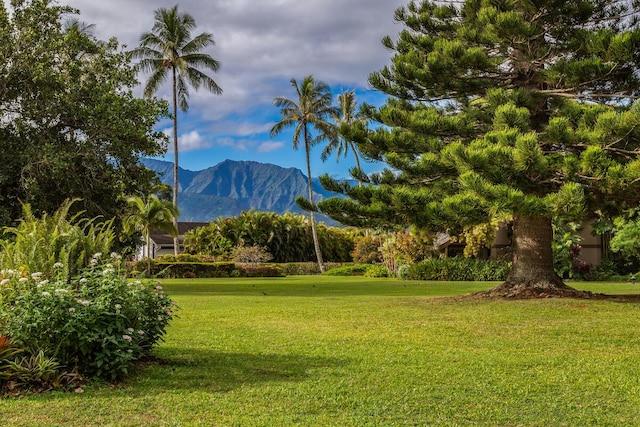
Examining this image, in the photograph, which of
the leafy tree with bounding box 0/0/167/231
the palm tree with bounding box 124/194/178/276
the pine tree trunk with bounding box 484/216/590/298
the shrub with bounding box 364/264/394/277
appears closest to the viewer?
the pine tree trunk with bounding box 484/216/590/298

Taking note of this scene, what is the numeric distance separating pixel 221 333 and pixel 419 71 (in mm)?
7366

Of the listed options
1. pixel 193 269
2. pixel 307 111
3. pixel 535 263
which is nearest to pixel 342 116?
pixel 307 111

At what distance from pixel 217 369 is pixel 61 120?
15.0 meters

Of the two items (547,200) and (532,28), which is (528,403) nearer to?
(547,200)

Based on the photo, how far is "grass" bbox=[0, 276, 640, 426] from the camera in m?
4.73

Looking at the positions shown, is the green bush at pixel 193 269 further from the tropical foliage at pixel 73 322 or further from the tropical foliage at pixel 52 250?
the tropical foliage at pixel 73 322

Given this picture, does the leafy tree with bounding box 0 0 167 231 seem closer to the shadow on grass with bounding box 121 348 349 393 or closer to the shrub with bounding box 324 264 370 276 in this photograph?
the shadow on grass with bounding box 121 348 349 393

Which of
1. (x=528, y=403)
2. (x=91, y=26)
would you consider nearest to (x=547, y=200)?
(x=528, y=403)

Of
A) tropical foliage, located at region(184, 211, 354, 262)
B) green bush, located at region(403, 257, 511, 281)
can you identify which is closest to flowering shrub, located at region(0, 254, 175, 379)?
green bush, located at region(403, 257, 511, 281)

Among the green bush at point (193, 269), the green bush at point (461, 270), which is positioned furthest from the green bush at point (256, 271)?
the green bush at point (461, 270)

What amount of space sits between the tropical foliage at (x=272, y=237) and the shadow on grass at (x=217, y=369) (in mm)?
36215

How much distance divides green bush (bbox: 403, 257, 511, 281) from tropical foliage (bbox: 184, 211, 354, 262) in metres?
18.5

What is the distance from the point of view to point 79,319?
545 centimetres

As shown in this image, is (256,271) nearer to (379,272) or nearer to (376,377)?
(379,272)
